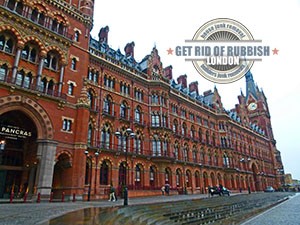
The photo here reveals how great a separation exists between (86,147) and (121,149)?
6.58m

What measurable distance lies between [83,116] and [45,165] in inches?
253

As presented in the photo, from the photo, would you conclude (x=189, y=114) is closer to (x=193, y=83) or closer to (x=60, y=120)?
(x=193, y=83)

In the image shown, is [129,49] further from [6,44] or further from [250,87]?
[250,87]

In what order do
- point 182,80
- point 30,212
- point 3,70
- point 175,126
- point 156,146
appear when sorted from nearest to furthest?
point 30,212, point 3,70, point 156,146, point 175,126, point 182,80

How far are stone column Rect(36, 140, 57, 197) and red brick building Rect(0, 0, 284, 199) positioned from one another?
9 centimetres

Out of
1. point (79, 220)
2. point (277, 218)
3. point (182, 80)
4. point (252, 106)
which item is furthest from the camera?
point (252, 106)

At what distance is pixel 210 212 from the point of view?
54.2 feet

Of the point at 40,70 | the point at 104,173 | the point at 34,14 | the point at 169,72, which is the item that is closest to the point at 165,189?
the point at 104,173

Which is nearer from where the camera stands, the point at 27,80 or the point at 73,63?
the point at 27,80

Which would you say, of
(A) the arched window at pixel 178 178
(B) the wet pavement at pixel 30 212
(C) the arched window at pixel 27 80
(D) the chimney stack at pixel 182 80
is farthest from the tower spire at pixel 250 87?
(B) the wet pavement at pixel 30 212

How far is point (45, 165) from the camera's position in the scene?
21.4m

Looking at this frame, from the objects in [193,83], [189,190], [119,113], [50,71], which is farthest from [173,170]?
[193,83]

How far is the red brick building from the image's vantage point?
2212 centimetres

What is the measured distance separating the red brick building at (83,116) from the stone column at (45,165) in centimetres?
9
